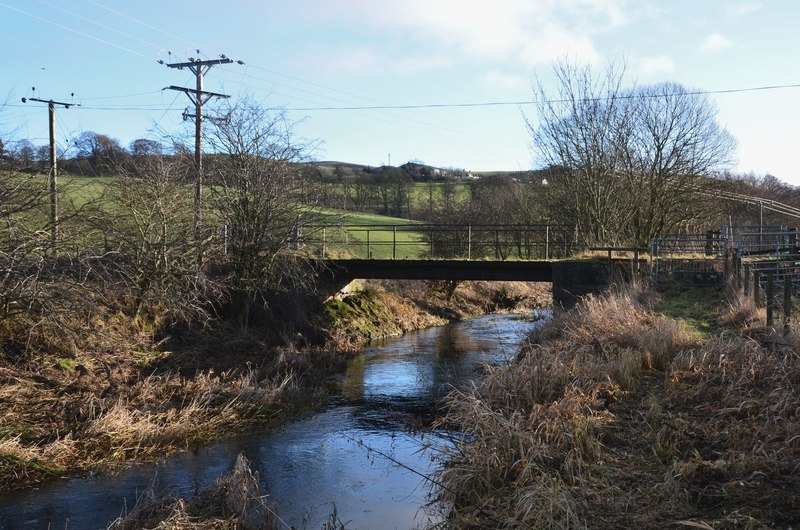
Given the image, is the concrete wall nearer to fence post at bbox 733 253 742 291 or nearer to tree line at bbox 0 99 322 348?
fence post at bbox 733 253 742 291

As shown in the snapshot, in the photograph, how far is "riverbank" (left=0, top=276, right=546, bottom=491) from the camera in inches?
430

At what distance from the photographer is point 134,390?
13.6 metres

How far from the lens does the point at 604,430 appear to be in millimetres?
8133

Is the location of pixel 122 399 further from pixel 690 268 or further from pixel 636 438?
pixel 690 268

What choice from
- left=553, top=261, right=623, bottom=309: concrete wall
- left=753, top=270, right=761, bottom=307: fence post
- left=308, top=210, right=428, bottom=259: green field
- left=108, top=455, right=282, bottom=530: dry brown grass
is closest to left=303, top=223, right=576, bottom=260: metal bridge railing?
left=308, top=210, right=428, bottom=259: green field

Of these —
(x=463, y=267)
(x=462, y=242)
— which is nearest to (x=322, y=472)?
(x=463, y=267)

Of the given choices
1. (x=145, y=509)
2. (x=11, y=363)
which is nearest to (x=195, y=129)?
(x=11, y=363)

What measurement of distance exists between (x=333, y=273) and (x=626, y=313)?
514 inches

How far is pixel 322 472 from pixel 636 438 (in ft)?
15.4

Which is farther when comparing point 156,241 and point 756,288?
point 156,241

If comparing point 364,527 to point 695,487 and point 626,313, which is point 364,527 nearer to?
point 695,487

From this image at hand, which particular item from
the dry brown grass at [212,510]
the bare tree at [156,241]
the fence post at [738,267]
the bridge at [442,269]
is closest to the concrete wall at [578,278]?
the bridge at [442,269]

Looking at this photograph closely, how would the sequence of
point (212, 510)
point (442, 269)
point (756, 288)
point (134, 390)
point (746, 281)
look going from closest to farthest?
point (212, 510) < point (134, 390) < point (756, 288) < point (746, 281) < point (442, 269)

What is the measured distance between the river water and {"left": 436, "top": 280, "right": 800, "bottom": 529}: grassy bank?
1.09 m
